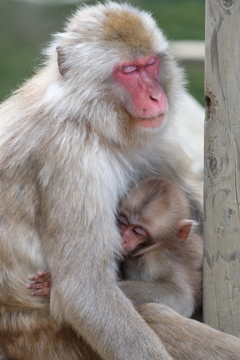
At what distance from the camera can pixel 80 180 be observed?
4934mm

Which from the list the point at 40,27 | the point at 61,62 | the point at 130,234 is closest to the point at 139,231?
the point at 130,234

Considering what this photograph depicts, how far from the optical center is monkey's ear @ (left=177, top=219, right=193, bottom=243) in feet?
18.0

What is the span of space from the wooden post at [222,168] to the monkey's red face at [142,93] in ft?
1.23

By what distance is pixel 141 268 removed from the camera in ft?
18.1

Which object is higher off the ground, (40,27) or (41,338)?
(41,338)

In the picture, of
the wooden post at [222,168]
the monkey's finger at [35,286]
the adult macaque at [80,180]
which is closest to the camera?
the wooden post at [222,168]

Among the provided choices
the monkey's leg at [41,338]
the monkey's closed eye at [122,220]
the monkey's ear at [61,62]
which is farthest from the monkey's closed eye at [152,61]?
the monkey's leg at [41,338]

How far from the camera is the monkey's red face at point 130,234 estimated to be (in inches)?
217

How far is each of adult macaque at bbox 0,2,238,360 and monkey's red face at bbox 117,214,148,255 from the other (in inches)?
9.6

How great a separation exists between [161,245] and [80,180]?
3.02ft

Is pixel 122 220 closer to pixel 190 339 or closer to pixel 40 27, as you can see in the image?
pixel 190 339

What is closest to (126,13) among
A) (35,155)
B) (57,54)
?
(57,54)

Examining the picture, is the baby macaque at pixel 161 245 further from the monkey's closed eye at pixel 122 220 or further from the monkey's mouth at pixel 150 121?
the monkey's mouth at pixel 150 121

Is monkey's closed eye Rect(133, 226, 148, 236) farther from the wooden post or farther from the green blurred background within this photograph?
the green blurred background
